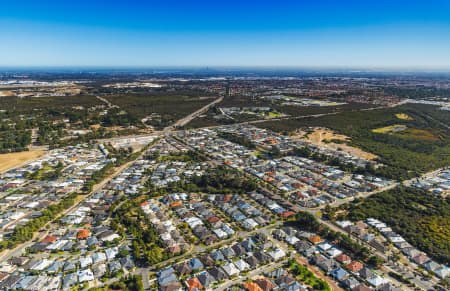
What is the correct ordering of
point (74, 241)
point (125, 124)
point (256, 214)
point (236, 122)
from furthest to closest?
point (236, 122) → point (125, 124) → point (256, 214) → point (74, 241)

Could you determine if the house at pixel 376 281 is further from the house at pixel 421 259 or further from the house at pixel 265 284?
the house at pixel 265 284

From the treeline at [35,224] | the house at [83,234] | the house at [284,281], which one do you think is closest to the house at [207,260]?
the house at [284,281]

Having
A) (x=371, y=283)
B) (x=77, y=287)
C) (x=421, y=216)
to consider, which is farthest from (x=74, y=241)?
(x=421, y=216)

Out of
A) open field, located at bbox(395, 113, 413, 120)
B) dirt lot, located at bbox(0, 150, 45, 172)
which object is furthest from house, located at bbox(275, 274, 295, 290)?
open field, located at bbox(395, 113, 413, 120)

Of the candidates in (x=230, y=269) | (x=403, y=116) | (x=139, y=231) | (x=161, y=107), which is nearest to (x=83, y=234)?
(x=139, y=231)

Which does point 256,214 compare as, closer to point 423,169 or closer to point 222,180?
point 222,180

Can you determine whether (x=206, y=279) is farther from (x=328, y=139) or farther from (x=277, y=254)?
(x=328, y=139)
